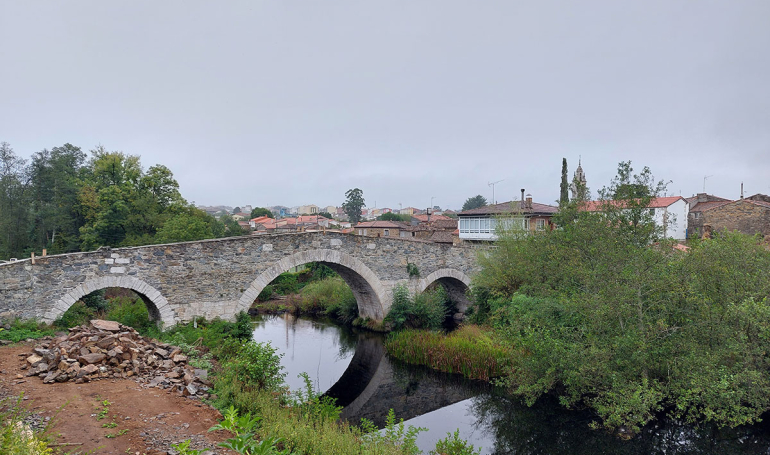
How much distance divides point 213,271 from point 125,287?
2.35 m

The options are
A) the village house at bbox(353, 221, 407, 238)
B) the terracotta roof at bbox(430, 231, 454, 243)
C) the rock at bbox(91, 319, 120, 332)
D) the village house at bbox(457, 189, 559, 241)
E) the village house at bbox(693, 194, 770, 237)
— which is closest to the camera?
the rock at bbox(91, 319, 120, 332)

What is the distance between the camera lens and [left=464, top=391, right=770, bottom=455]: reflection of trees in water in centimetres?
839

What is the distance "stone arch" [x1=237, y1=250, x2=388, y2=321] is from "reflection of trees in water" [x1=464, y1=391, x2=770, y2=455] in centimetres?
737

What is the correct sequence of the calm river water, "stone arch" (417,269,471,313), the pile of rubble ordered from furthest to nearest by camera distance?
"stone arch" (417,269,471,313), the calm river water, the pile of rubble

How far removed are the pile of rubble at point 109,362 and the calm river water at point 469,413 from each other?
12.7 ft

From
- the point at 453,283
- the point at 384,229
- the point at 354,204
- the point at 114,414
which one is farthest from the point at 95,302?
the point at 354,204

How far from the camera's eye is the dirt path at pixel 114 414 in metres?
5.59

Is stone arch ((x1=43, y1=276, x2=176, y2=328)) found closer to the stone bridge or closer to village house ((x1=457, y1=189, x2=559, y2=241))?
the stone bridge

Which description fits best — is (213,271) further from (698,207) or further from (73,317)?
(698,207)

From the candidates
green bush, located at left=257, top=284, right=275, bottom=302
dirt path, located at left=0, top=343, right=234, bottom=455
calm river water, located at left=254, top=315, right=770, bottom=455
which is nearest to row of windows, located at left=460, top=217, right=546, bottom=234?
calm river water, located at left=254, top=315, right=770, bottom=455

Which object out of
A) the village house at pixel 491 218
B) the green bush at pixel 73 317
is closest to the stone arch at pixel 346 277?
the green bush at pixel 73 317

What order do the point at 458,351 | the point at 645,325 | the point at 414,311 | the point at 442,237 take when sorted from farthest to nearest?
the point at 442,237 → the point at 414,311 → the point at 458,351 → the point at 645,325

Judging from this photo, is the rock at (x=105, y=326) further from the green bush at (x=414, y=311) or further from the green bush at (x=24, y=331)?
the green bush at (x=414, y=311)

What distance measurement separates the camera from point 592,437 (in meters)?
8.86
